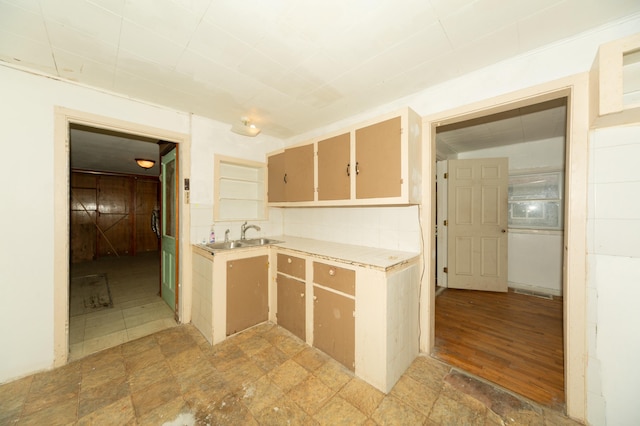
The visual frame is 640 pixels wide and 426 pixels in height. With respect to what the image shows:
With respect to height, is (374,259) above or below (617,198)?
below

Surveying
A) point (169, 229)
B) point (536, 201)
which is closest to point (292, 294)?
point (169, 229)

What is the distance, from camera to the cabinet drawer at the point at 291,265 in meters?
2.27

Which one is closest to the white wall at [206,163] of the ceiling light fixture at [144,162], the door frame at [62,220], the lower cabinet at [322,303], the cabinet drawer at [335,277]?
the lower cabinet at [322,303]

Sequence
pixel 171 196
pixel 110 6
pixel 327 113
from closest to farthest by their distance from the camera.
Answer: pixel 110 6 < pixel 327 113 < pixel 171 196

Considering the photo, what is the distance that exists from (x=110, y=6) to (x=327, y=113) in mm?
1899

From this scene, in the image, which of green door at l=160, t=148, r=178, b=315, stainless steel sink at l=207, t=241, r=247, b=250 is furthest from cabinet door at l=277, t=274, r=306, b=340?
green door at l=160, t=148, r=178, b=315

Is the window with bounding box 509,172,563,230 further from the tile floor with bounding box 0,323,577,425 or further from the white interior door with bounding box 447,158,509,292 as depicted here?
the tile floor with bounding box 0,323,577,425

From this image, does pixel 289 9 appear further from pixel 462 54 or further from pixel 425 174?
pixel 425 174

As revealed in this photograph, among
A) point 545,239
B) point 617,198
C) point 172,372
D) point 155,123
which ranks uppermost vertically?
point 155,123

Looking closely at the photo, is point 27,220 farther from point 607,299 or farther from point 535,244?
point 535,244

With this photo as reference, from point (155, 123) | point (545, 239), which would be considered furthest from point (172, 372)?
point (545, 239)

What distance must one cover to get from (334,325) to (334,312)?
12 cm

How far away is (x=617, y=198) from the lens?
53.5 inches

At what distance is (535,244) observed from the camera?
12.4ft
